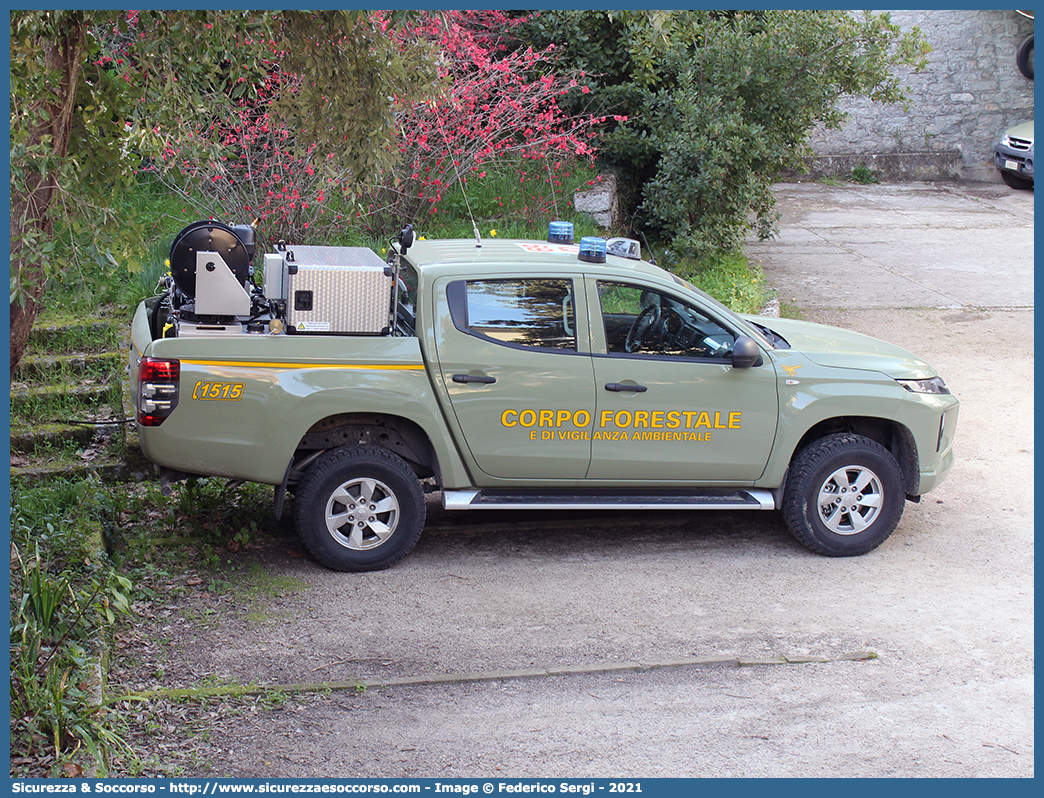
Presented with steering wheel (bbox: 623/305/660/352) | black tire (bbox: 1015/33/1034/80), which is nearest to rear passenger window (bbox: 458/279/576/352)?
steering wheel (bbox: 623/305/660/352)

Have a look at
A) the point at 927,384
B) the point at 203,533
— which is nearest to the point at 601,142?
the point at 927,384

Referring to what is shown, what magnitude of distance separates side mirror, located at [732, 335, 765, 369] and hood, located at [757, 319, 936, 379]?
0.43 meters

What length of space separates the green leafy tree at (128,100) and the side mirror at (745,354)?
92.6 inches

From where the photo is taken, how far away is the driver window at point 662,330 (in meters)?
6.21

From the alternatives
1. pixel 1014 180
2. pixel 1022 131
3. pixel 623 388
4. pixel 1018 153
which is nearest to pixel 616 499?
pixel 623 388

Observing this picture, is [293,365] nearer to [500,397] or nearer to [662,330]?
[500,397]

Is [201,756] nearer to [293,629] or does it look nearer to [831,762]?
[293,629]

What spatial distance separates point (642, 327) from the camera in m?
6.36

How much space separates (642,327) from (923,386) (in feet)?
5.83

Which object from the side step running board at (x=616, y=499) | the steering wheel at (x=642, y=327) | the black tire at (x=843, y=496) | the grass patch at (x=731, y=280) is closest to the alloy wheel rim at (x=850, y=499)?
the black tire at (x=843, y=496)

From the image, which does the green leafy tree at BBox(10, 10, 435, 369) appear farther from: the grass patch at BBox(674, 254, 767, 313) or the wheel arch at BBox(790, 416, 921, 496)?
the grass patch at BBox(674, 254, 767, 313)

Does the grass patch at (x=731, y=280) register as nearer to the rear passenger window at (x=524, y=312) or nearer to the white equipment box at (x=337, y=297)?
the rear passenger window at (x=524, y=312)

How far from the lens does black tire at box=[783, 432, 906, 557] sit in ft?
20.7

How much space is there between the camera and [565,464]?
20.1 ft
